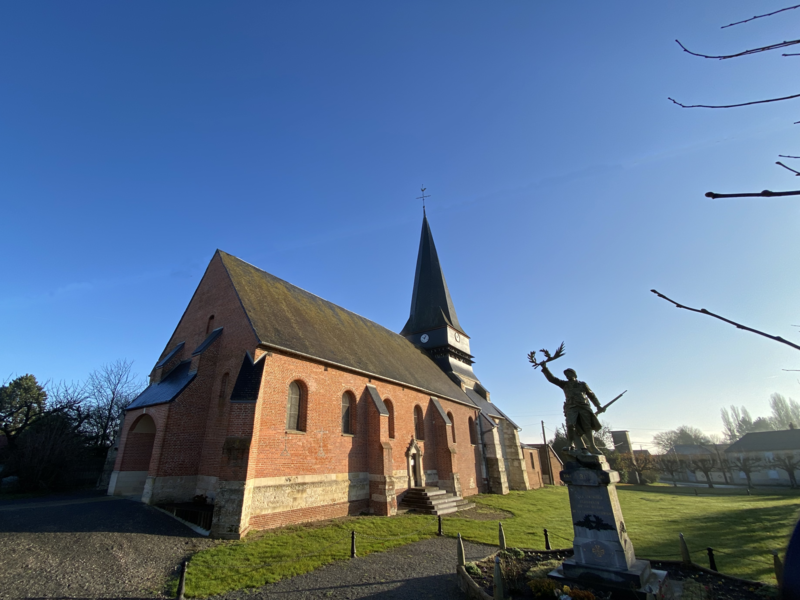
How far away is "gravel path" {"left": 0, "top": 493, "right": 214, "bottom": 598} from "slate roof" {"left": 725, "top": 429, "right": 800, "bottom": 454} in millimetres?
67532

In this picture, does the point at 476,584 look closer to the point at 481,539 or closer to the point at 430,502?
the point at 481,539

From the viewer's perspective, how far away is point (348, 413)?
18.0 metres

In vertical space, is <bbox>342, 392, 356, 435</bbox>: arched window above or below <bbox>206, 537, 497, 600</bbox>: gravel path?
above

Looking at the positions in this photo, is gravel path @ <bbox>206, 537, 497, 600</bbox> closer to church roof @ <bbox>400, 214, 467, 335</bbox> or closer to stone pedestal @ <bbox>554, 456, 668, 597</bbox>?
stone pedestal @ <bbox>554, 456, 668, 597</bbox>

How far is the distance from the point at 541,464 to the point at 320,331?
31.7 meters

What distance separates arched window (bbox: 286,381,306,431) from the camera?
49.7 feet

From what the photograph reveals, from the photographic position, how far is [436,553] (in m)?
11.3

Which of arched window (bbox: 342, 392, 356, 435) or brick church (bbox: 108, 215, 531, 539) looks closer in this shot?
brick church (bbox: 108, 215, 531, 539)

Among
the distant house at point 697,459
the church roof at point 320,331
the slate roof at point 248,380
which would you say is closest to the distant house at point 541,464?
the church roof at point 320,331

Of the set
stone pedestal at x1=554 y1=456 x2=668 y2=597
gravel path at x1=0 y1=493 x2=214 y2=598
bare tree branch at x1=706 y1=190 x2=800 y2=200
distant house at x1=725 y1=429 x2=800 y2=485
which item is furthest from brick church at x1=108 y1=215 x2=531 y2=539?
distant house at x1=725 y1=429 x2=800 y2=485

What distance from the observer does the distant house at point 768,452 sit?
4744 cm

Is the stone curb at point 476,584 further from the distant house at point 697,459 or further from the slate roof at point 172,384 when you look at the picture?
the distant house at point 697,459

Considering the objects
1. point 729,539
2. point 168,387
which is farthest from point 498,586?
point 168,387

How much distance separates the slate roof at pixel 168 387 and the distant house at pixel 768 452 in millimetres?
60025
